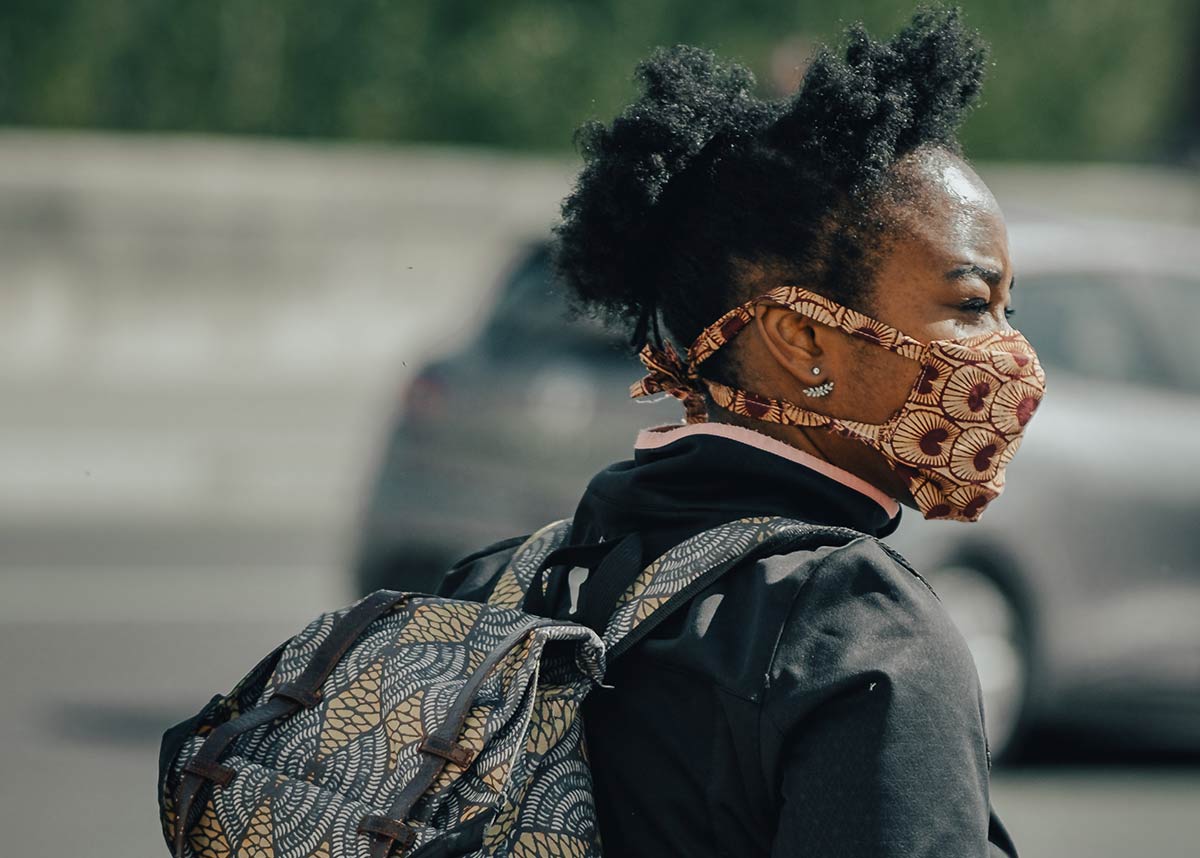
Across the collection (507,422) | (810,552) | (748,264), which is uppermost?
(748,264)

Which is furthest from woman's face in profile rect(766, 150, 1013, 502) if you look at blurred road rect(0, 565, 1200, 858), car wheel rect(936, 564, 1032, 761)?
car wheel rect(936, 564, 1032, 761)

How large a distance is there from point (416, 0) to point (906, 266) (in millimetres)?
13668

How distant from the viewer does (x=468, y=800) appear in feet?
5.41

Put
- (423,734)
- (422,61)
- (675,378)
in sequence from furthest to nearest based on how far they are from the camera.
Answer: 1. (422,61)
2. (675,378)
3. (423,734)

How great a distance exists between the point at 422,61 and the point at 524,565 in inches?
529

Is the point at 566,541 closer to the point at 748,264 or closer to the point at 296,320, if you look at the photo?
the point at 748,264

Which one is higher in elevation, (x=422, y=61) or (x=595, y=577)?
(x=595, y=577)

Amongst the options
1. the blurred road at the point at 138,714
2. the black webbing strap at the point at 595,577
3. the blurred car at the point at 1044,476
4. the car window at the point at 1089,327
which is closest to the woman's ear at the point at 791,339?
the black webbing strap at the point at 595,577

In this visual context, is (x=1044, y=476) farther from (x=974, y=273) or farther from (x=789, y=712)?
(x=789, y=712)

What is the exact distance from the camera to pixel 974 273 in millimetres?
1871

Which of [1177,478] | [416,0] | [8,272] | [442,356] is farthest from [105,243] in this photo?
[1177,478]

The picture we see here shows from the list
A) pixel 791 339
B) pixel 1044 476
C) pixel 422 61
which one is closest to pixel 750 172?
pixel 791 339

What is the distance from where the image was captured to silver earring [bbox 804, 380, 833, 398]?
1.89 m

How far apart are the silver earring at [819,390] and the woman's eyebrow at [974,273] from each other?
167 mm
